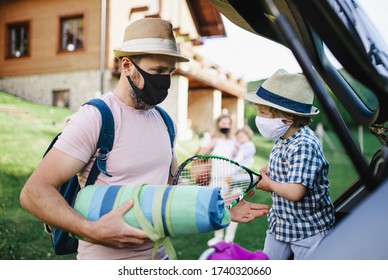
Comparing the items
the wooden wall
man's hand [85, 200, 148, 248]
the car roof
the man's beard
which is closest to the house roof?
the car roof

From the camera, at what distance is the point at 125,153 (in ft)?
5.01

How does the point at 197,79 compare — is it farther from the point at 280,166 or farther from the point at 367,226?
the point at 367,226

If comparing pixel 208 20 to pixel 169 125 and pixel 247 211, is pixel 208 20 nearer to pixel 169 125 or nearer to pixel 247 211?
pixel 169 125

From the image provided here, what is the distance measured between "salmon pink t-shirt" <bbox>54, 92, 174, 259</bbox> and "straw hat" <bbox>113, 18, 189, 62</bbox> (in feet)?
0.66

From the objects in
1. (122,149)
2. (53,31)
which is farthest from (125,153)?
(53,31)

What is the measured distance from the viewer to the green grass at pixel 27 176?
2.75 metres

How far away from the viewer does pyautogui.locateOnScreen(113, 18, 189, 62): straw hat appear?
1.60 m

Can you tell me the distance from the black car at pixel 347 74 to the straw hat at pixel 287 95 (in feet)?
0.73

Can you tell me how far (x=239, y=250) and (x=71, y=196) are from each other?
2.33ft

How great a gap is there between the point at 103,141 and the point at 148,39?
1.46 feet

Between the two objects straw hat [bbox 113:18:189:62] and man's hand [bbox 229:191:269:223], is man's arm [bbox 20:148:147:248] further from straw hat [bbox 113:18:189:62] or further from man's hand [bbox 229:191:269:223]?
man's hand [bbox 229:191:269:223]

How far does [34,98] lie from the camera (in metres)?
11.7

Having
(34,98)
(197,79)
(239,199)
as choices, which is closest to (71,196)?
(239,199)

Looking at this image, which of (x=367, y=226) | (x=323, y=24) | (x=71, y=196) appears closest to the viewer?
(x=367, y=226)
